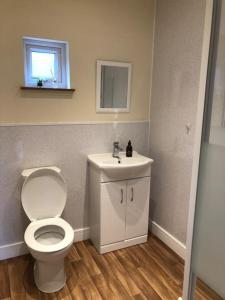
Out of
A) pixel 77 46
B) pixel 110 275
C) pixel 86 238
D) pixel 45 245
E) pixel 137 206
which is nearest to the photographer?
pixel 45 245

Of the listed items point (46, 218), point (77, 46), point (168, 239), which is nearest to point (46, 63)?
point (77, 46)

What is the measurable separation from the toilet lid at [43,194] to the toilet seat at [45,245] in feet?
0.27

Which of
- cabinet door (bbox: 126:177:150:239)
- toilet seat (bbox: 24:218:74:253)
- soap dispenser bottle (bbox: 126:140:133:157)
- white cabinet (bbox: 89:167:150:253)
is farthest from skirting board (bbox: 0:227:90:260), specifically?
soap dispenser bottle (bbox: 126:140:133:157)

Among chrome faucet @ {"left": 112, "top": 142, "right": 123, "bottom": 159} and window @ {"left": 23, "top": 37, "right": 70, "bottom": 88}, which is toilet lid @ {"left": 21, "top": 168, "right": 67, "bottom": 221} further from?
window @ {"left": 23, "top": 37, "right": 70, "bottom": 88}

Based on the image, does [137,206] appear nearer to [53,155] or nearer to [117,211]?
[117,211]

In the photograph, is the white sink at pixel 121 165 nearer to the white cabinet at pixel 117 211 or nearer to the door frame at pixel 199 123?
the white cabinet at pixel 117 211

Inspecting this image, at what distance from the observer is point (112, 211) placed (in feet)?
7.63

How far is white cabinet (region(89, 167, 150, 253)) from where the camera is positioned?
2281mm

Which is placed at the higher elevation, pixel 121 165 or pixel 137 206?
pixel 121 165

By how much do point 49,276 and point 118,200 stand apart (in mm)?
856

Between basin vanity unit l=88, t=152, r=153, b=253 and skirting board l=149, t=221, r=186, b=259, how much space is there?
196mm

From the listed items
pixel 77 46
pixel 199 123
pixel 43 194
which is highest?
pixel 77 46

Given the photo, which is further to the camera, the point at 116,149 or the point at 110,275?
the point at 116,149

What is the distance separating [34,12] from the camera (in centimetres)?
204
